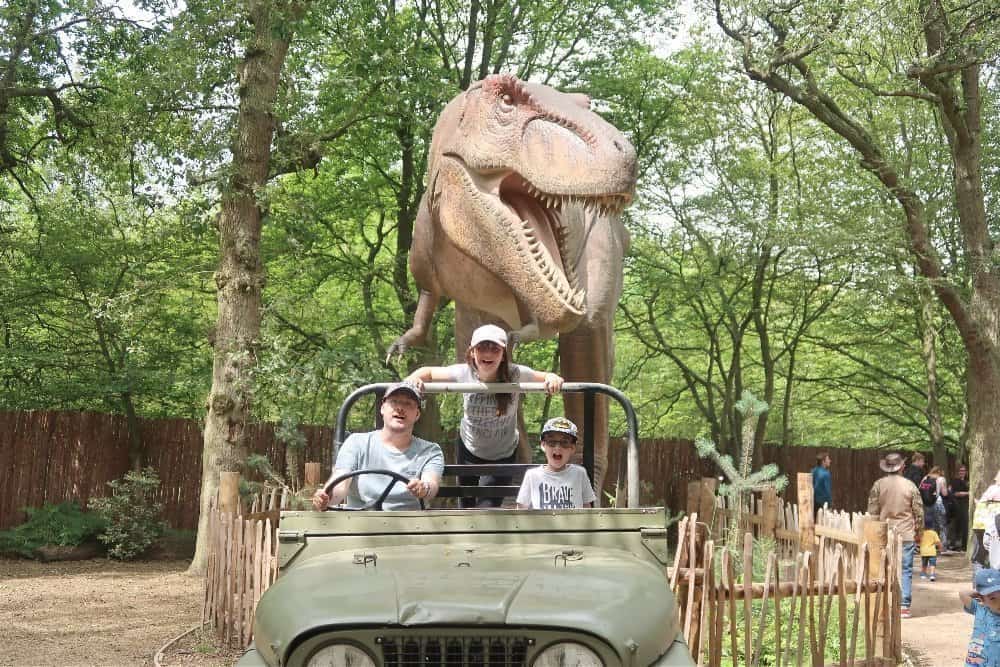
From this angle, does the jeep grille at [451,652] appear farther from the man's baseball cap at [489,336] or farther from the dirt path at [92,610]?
the dirt path at [92,610]

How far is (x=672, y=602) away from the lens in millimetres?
3883

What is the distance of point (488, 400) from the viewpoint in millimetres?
6148

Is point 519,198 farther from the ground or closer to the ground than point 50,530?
farther from the ground

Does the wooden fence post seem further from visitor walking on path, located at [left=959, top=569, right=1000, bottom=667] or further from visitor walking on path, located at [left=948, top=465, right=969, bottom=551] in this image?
visitor walking on path, located at [left=948, top=465, right=969, bottom=551]

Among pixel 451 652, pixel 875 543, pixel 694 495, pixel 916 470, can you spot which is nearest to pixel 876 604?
pixel 875 543

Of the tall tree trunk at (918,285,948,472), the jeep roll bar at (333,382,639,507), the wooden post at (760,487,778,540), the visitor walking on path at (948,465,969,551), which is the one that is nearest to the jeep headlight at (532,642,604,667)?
the jeep roll bar at (333,382,639,507)

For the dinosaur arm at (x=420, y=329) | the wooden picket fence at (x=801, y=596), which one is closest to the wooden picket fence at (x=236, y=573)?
the dinosaur arm at (x=420, y=329)

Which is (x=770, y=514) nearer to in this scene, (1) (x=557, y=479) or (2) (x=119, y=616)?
(2) (x=119, y=616)

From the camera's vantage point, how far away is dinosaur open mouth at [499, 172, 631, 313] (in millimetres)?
6152

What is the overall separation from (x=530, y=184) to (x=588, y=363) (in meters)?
2.05

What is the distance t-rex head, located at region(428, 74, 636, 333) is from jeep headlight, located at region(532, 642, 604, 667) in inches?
121

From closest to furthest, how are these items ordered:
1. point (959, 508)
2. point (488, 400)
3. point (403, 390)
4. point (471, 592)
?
point (471, 592)
point (403, 390)
point (488, 400)
point (959, 508)

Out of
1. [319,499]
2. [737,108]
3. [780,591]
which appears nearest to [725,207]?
[737,108]

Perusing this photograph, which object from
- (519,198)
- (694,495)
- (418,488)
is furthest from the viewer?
(694,495)
